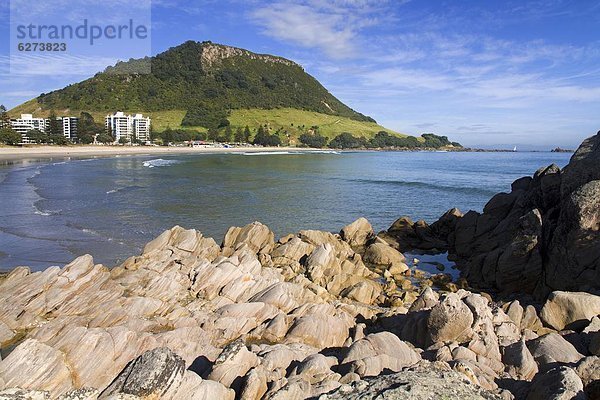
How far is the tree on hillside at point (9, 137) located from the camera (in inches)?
4823

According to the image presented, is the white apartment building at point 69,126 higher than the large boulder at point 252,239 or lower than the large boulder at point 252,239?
higher

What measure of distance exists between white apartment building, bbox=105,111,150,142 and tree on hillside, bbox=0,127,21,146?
58.1m

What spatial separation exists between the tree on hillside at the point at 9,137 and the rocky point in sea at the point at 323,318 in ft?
424

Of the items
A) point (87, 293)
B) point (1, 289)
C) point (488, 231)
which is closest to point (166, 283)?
point (87, 293)

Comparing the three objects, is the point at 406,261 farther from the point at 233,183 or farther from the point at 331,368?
the point at 233,183

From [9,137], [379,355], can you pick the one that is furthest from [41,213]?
[9,137]

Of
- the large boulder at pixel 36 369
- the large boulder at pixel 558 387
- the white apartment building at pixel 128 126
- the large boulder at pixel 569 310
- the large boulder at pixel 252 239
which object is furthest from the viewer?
the white apartment building at pixel 128 126

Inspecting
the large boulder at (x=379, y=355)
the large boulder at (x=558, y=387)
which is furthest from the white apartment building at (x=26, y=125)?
the large boulder at (x=558, y=387)

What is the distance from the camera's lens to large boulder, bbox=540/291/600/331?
13789 mm

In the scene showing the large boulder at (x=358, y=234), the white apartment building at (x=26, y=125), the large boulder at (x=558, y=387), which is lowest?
the large boulder at (x=358, y=234)

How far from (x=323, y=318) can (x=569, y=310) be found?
803 cm

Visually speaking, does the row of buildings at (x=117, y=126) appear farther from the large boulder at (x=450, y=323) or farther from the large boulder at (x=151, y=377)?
the large boulder at (x=151, y=377)

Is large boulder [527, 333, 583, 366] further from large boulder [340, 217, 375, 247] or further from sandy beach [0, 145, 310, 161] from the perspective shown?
sandy beach [0, 145, 310, 161]

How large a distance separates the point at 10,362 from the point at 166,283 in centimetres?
695
